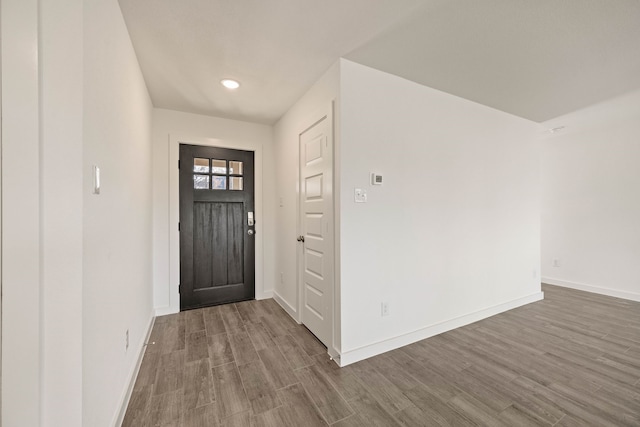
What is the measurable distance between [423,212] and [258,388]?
205 cm

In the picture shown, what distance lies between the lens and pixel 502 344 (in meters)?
2.31

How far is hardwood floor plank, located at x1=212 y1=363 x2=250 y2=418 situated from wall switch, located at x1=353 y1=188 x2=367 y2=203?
1.63 m

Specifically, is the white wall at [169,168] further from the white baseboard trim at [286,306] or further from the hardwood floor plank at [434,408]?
the hardwood floor plank at [434,408]

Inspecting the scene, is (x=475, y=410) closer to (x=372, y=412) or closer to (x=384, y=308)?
(x=372, y=412)

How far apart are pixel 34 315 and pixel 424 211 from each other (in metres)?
2.57

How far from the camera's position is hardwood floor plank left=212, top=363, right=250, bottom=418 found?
155 centimetres

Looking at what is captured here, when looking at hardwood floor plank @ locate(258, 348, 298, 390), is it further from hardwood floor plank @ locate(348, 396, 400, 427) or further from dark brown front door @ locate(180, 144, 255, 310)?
dark brown front door @ locate(180, 144, 255, 310)

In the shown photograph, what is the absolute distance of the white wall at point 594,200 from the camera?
3.45 meters

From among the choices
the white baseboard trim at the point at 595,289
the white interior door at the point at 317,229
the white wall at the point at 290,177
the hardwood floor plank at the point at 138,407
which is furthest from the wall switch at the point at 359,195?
the white baseboard trim at the point at 595,289

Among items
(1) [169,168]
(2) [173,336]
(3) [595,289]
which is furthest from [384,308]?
(3) [595,289]

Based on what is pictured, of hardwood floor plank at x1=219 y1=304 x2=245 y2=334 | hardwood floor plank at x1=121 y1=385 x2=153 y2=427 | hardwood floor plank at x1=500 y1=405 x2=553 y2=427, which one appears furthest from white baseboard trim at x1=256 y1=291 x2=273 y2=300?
hardwood floor plank at x1=500 y1=405 x2=553 y2=427

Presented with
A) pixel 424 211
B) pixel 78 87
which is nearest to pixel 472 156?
pixel 424 211

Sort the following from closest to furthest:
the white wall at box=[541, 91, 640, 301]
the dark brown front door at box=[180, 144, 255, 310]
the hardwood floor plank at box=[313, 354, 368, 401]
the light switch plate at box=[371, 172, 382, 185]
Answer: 1. the hardwood floor plank at box=[313, 354, 368, 401]
2. the light switch plate at box=[371, 172, 382, 185]
3. the dark brown front door at box=[180, 144, 255, 310]
4. the white wall at box=[541, 91, 640, 301]

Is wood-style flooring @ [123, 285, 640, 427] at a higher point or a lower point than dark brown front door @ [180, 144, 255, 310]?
lower
